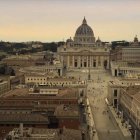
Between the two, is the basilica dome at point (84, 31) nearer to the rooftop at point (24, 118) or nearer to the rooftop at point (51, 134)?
the rooftop at point (24, 118)

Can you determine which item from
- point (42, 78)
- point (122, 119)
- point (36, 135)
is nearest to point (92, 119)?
point (122, 119)

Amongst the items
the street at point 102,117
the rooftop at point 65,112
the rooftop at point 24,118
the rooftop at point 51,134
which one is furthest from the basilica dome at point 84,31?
the rooftop at point 51,134

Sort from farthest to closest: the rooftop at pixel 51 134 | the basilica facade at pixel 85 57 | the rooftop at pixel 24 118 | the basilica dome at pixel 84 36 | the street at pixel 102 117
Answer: the basilica dome at pixel 84 36
the basilica facade at pixel 85 57
the street at pixel 102 117
the rooftop at pixel 24 118
the rooftop at pixel 51 134

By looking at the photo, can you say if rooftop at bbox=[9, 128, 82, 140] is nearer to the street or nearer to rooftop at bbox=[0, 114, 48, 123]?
rooftop at bbox=[0, 114, 48, 123]

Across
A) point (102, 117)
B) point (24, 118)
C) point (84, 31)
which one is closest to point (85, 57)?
point (84, 31)

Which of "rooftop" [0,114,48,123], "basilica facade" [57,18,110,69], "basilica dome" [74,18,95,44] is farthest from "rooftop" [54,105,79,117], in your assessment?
"basilica dome" [74,18,95,44]

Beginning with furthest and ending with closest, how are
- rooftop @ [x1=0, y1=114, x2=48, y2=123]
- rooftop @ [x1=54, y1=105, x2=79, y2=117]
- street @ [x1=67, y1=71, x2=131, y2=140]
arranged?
street @ [x1=67, y1=71, x2=131, y2=140]
rooftop @ [x1=54, y1=105, x2=79, y2=117]
rooftop @ [x1=0, y1=114, x2=48, y2=123]

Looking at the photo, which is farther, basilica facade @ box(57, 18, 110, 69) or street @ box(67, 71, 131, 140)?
basilica facade @ box(57, 18, 110, 69)

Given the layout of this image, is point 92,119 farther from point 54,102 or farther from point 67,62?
point 67,62

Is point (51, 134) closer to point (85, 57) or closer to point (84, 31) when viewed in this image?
point (85, 57)

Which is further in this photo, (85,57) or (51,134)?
(85,57)

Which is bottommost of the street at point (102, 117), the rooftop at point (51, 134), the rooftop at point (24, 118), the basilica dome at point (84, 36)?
the street at point (102, 117)

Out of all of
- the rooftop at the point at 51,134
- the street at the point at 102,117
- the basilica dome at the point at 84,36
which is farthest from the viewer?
the basilica dome at the point at 84,36
